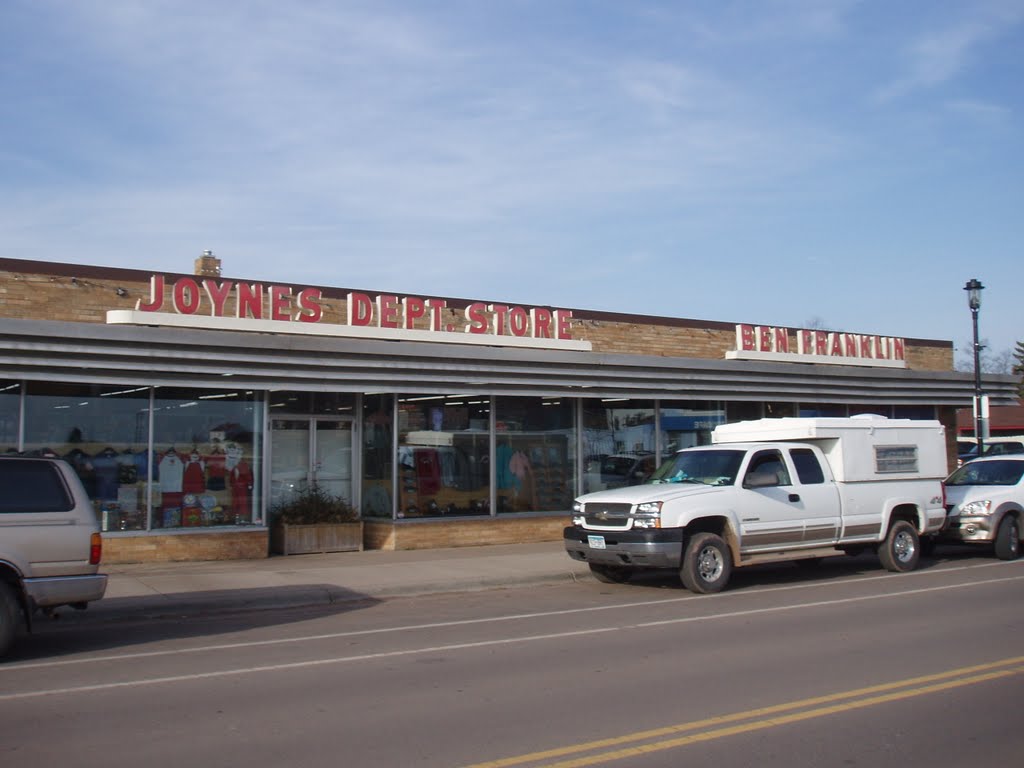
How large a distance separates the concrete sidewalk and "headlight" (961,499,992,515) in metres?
6.70

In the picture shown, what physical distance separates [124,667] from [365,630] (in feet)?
9.01

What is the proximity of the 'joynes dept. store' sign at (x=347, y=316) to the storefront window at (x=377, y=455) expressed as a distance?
4.39 feet

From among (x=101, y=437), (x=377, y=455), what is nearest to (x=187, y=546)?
(x=101, y=437)

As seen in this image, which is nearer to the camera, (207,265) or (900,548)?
(900,548)

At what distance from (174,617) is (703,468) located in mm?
7375

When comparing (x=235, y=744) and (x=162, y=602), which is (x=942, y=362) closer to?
(x=162, y=602)

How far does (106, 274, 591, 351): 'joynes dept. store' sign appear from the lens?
54.3ft

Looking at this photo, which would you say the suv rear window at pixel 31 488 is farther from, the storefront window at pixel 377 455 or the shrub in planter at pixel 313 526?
the storefront window at pixel 377 455

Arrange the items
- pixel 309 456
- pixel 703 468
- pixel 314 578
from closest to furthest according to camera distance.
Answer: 1. pixel 703 468
2. pixel 314 578
3. pixel 309 456

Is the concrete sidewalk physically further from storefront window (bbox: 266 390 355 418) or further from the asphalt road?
storefront window (bbox: 266 390 355 418)

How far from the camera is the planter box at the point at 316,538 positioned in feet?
56.1

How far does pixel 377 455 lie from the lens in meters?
18.7

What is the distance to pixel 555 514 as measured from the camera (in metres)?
20.2

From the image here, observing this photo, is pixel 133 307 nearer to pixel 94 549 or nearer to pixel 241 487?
pixel 241 487
